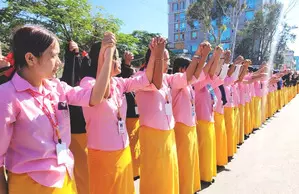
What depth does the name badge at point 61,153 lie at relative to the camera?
58.4 inches

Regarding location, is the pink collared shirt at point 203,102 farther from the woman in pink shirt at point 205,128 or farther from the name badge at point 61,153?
the name badge at point 61,153

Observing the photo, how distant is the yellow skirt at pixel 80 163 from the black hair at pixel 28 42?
4.07ft

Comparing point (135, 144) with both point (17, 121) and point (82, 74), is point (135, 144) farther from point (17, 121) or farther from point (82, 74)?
point (17, 121)

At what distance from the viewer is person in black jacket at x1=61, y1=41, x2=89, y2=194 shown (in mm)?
2521

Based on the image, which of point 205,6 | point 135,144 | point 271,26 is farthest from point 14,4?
point 271,26

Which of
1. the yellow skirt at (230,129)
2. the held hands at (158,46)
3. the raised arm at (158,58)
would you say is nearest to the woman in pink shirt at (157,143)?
the raised arm at (158,58)

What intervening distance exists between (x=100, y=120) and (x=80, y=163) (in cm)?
56

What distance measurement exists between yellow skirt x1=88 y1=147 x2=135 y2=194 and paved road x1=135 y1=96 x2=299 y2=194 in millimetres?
1663

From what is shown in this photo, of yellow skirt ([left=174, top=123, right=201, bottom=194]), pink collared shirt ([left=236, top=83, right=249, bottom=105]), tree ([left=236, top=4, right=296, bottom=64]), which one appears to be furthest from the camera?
tree ([left=236, top=4, right=296, bottom=64])

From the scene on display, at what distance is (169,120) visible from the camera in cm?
276

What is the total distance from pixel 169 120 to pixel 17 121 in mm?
1595

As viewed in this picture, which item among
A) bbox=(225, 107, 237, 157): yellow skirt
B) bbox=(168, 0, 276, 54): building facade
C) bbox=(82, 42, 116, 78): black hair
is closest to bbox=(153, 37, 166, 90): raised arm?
bbox=(82, 42, 116, 78): black hair

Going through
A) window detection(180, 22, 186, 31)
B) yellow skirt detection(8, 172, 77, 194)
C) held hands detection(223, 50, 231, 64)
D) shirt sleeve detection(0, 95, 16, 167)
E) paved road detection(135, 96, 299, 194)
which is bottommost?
paved road detection(135, 96, 299, 194)

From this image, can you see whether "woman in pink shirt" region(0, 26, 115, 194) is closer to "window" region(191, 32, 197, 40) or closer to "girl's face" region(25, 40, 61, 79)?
"girl's face" region(25, 40, 61, 79)
